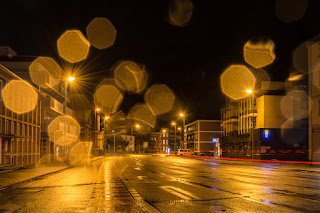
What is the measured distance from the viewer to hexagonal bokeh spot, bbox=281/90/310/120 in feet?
174

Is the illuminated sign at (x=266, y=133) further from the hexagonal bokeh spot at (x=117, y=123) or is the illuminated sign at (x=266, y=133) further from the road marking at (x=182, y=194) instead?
the hexagonal bokeh spot at (x=117, y=123)

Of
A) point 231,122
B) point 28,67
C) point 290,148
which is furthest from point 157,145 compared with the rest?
point 28,67

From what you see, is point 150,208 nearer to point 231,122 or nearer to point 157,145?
point 231,122

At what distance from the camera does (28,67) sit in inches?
1742

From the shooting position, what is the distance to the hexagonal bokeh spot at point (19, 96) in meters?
29.0

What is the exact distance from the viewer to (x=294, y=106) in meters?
54.3

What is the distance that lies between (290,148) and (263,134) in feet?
17.9

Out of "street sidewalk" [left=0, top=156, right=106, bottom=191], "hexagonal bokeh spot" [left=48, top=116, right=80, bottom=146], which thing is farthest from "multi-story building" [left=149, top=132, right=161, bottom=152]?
"street sidewalk" [left=0, top=156, right=106, bottom=191]

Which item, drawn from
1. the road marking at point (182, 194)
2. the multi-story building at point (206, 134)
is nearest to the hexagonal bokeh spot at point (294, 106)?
the multi-story building at point (206, 134)

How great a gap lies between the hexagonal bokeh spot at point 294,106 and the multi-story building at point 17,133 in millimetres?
37454

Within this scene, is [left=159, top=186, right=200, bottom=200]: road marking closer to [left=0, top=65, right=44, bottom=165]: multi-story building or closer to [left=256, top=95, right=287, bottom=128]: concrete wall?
[left=0, top=65, right=44, bottom=165]: multi-story building

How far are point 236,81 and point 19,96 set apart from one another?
44353 mm

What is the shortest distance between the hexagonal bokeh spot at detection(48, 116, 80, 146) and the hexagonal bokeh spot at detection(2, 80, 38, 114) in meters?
4.19

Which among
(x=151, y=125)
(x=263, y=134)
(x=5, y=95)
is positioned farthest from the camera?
(x=151, y=125)
